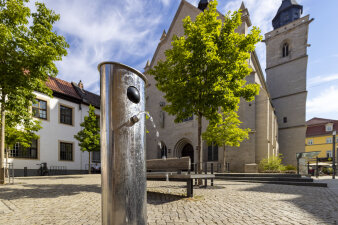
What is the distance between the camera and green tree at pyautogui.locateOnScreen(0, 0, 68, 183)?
8.15 meters

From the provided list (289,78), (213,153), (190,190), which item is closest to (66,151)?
(213,153)

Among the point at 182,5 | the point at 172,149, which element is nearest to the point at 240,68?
the point at 172,149

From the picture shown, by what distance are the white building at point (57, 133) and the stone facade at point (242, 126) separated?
A: 28.8ft

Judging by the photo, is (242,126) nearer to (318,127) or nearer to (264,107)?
(264,107)

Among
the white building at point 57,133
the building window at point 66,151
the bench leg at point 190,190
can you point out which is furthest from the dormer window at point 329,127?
the bench leg at point 190,190

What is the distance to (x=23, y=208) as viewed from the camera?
14.7 ft

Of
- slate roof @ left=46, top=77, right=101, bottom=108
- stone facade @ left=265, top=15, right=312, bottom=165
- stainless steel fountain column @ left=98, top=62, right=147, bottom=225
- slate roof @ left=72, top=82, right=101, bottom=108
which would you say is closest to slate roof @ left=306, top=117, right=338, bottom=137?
stone facade @ left=265, top=15, right=312, bottom=165

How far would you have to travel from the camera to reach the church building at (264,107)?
17922mm

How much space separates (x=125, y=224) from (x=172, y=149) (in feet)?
68.5

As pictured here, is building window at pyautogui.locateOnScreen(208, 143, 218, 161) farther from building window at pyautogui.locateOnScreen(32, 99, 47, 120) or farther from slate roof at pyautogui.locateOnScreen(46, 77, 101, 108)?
building window at pyautogui.locateOnScreen(32, 99, 47, 120)

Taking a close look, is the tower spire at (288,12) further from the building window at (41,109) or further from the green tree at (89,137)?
the building window at (41,109)

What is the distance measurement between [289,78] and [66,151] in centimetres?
3222

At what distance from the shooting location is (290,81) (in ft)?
96.7

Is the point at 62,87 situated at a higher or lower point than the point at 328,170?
higher
